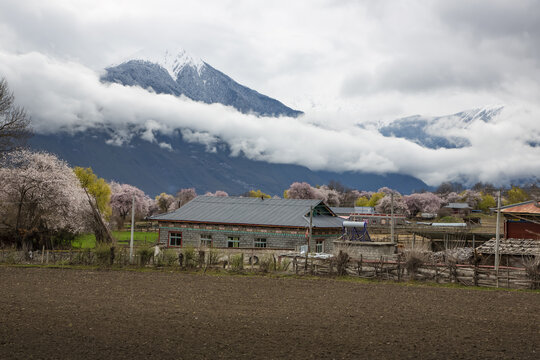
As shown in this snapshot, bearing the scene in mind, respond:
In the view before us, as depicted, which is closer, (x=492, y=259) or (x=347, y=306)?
(x=347, y=306)

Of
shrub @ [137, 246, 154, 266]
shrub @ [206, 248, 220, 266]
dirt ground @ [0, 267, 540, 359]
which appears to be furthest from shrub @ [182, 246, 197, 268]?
dirt ground @ [0, 267, 540, 359]

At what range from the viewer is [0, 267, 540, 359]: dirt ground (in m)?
12.3

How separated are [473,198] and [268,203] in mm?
127331

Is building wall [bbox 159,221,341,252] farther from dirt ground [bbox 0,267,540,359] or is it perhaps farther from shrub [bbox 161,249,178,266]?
dirt ground [bbox 0,267,540,359]

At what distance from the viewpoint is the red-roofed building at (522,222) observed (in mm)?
36631

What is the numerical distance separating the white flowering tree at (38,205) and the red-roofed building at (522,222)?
3307cm

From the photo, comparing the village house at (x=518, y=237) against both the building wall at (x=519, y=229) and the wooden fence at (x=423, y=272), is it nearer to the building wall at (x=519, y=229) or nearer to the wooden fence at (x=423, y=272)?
the building wall at (x=519, y=229)

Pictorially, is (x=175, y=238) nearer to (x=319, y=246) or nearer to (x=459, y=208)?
(x=319, y=246)

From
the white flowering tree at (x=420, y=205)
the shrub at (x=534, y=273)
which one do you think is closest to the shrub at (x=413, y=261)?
the shrub at (x=534, y=273)

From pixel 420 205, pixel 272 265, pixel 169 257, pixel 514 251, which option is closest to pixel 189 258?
pixel 169 257

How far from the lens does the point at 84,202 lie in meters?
43.8

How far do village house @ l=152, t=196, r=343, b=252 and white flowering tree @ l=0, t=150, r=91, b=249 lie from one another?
7200 millimetres

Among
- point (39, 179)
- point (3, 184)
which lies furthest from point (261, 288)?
point (3, 184)

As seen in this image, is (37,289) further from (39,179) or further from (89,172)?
(89,172)
